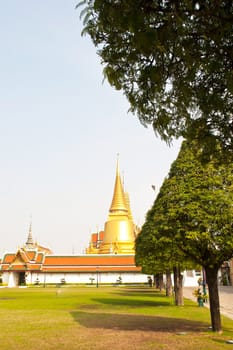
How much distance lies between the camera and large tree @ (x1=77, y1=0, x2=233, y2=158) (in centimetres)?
470

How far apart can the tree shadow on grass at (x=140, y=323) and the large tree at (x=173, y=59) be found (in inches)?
357

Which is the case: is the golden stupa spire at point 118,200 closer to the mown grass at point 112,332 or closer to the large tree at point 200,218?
the mown grass at point 112,332

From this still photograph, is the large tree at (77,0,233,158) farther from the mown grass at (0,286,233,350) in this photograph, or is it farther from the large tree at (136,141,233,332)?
the mown grass at (0,286,233,350)

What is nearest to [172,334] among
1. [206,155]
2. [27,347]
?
[27,347]

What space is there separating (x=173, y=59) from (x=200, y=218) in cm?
844

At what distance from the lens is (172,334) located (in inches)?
484

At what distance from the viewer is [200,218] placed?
13.1 meters

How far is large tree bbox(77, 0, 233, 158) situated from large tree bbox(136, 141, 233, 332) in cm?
578

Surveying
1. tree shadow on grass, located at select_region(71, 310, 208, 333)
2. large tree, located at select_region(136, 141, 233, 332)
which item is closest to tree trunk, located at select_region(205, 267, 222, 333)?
large tree, located at select_region(136, 141, 233, 332)

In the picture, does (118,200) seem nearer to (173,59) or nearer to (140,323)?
(140,323)

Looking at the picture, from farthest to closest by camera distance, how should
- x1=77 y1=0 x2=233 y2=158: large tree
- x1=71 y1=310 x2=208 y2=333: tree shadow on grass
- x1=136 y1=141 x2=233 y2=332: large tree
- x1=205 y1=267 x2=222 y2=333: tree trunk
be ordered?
x1=71 y1=310 x2=208 y2=333: tree shadow on grass → x1=136 y1=141 x2=233 y2=332: large tree → x1=205 y1=267 x2=222 y2=333: tree trunk → x1=77 y1=0 x2=233 y2=158: large tree

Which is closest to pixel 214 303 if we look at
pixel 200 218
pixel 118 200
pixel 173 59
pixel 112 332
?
pixel 200 218

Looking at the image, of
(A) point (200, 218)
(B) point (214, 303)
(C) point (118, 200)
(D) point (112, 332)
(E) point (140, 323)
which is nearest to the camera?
(B) point (214, 303)

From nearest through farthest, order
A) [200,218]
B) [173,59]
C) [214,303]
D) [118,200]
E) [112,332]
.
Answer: [173,59] → [214,303] → [112,332] → [200,218] → [118,200]
